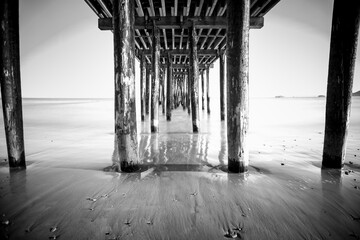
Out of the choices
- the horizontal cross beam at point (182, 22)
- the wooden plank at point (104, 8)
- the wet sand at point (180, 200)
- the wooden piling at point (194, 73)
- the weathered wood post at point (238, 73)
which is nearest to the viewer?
the wet sand at point (180, 200)

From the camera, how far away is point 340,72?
2.54 metres

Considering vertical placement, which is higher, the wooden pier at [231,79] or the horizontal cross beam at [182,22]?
the horizontal cross beam at [182,22]

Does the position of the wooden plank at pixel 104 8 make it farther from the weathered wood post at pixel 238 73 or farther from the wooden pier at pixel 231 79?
the weathered wood post at pixel 238 73

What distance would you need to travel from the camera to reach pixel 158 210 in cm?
174

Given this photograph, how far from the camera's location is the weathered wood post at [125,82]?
2.48 m

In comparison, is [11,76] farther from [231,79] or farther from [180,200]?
[231,79]

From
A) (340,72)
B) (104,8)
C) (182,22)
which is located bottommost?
(340,72)

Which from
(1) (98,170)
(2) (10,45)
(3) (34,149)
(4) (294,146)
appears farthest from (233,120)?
(3) (34,149)

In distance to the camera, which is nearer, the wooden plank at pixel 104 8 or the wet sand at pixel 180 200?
the wet sand at pixel 180 200

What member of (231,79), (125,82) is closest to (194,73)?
(231,79)

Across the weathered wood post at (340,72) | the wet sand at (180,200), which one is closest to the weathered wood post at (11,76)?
the wet sand at (180,200)

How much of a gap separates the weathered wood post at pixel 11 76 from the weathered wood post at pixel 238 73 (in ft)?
9.26

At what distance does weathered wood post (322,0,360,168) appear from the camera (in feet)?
8.03

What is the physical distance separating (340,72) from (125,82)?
280 centimetres
